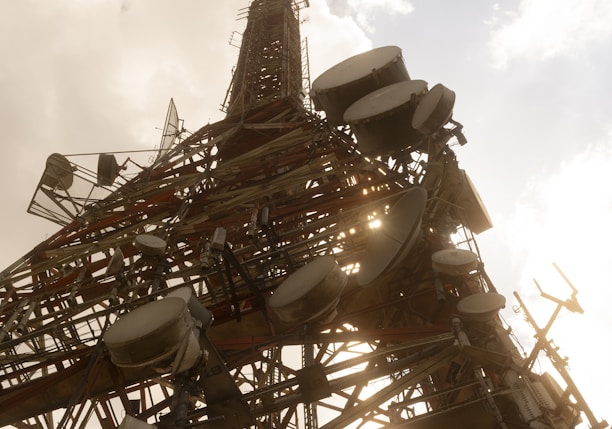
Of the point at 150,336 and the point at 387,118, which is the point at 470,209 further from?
the point at 150,336

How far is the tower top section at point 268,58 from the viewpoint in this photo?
2291cm

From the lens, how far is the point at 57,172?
1338cm

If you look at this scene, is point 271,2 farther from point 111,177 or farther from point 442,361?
point 442,361

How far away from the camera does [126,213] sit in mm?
13578

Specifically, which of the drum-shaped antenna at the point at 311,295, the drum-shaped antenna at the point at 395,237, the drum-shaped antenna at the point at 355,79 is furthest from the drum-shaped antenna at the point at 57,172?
the drum-shaped antenna at the point at 395,237

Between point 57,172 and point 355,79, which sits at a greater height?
point 57,172

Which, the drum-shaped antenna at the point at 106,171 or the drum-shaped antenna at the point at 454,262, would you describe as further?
the drum-shaped antenna at the point at 106,171

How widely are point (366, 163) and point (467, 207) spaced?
2794 mm

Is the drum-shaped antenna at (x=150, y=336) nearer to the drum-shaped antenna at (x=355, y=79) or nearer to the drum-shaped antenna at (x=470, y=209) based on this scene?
the drum-shaped antenna at (x=470, y=209)

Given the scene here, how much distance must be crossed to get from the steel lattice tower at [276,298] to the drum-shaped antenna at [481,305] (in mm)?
71

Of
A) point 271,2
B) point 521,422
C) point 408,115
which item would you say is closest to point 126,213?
point 408,115

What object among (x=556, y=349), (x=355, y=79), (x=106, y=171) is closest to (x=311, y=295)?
(x=556, y=349)

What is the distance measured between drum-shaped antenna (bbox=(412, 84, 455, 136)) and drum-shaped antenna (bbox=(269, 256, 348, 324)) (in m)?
3.82

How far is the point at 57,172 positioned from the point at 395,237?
10.7m
